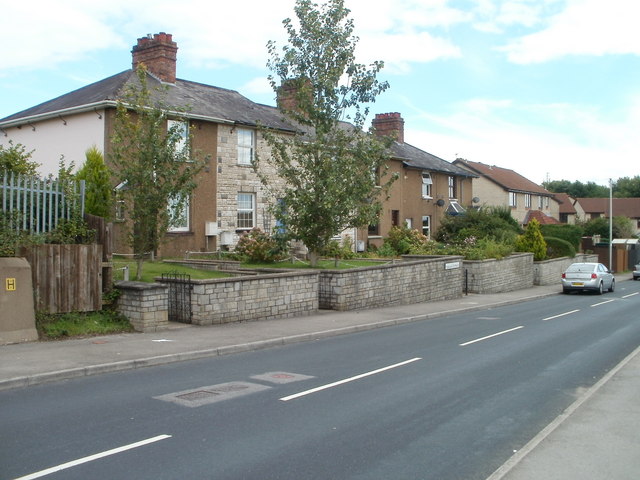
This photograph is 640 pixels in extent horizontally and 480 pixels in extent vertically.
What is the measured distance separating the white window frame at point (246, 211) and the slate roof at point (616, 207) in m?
75.4

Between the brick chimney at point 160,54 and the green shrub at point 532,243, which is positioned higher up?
the brick chimney at point 160,54

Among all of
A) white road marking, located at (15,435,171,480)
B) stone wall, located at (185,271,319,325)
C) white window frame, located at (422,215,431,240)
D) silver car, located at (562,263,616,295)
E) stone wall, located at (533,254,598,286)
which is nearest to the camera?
white road marking, located at (15,435,171,480)

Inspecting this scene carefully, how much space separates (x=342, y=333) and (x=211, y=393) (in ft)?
23.4

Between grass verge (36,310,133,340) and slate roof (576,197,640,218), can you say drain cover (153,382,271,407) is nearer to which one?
grass verge (36,310,133,340)

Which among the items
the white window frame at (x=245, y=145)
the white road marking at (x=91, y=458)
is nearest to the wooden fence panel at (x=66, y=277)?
the white road marking at (x=91, y=458)

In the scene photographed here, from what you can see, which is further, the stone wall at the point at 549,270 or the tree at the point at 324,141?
the stone wall at the point at 549,270

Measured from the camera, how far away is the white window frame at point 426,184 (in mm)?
41219

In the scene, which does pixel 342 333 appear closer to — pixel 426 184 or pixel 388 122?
pixel 426 184

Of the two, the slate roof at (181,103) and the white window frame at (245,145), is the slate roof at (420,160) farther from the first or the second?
the white window frame at (245,145)

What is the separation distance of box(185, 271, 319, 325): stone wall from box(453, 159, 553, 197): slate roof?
42.8 metres

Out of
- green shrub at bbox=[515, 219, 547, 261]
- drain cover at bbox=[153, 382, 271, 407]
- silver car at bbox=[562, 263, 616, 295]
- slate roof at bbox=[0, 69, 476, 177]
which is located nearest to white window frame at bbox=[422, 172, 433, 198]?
green shrub at bbox=[515, 219, 547, 261]

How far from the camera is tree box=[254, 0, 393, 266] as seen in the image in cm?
2011

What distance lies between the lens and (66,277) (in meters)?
13.0

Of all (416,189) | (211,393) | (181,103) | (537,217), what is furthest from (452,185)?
(211,393)
